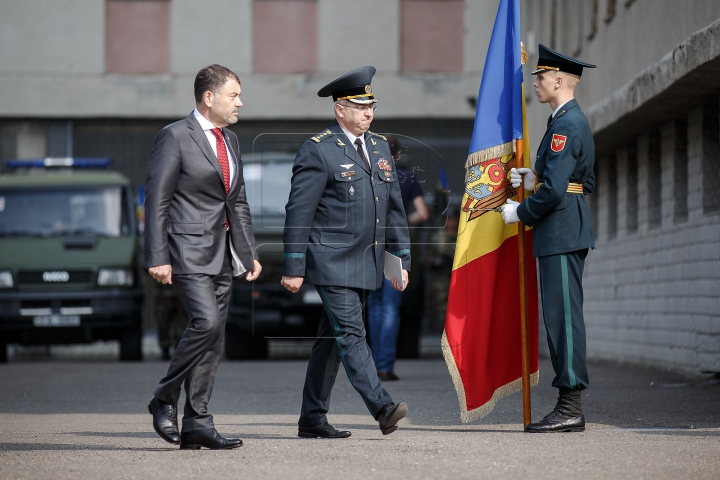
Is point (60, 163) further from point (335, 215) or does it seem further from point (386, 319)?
point (335, 215)

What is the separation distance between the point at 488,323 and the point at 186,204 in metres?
1.94

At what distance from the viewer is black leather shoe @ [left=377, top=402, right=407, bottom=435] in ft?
20.6

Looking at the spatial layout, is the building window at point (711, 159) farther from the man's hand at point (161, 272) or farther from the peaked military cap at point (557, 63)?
the man's hand at point (161, 272)

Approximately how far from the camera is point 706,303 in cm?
1043

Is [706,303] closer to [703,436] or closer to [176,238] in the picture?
[703,436]

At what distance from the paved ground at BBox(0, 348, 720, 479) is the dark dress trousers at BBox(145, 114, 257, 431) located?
361 millimetres

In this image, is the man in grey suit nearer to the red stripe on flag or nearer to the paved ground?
the paved ground

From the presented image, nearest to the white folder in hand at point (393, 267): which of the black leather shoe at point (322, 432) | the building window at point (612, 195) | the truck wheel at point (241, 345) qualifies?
the black leather shoe at point (322, 432)

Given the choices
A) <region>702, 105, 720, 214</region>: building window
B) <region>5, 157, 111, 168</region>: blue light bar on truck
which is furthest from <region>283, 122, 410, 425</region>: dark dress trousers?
<region>5, 157, 111, 168</region>: blue light bar on truck

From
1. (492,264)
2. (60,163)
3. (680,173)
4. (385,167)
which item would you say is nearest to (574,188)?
(492,264)

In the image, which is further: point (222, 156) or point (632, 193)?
point (632, 193)

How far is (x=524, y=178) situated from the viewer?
692 centimetres

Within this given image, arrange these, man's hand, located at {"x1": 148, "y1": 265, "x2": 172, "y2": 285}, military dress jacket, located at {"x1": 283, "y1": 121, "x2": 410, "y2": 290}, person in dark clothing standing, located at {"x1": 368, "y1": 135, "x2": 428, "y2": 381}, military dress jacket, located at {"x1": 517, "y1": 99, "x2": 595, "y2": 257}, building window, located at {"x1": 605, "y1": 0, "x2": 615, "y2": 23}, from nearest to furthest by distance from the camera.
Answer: man's hand, located at {"x1": 148, "y1": 265, "x2": 172, "y2": 285} → military dress jacket, located at {"x1": 283, "y1": 121, "x2": 410, "y2": 290} → military dress jacket, located at {"x1": 517, "y1": 99, "x2": 595, "y2": 257} → person in dark clothing standing, located at {"x1": 368, "y1": 135, "x2": 428, "y2": 381} → building window, located at {"x1": 605, "y1": 0, "x2": 615, "y2": 23}

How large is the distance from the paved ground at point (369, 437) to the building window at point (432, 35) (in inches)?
500
